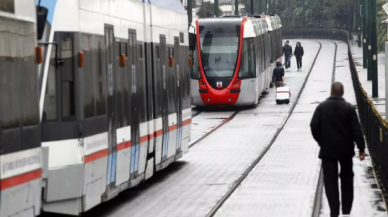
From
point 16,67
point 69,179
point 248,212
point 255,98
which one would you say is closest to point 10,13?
point 16,67

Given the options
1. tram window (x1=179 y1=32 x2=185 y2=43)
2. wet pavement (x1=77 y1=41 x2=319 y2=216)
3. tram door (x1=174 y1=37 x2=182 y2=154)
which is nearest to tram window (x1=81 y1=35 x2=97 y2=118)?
wet pavement (x1=77 y1=41 x2=319 y2=216)

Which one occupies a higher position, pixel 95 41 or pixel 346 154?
pixel 95 41

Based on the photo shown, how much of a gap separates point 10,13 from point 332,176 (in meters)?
4.82

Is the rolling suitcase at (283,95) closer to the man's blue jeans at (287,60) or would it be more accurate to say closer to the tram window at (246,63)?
the tram window at (246,63)

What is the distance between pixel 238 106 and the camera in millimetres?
40969

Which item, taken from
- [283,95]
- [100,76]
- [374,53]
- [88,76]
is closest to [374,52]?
[374,53]

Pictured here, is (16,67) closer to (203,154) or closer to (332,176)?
(332,176)

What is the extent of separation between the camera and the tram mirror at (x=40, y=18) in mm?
12047

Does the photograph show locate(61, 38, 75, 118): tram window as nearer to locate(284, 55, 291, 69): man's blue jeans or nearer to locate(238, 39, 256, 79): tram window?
locate(238, 39, 256, 79): tram window

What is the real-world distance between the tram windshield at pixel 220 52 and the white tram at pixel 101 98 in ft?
59.7

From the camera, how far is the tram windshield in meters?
37.8

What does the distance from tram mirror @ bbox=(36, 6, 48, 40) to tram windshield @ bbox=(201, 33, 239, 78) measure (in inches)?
1007

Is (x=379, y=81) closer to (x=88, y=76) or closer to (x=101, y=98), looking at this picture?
(x=101, y=98)

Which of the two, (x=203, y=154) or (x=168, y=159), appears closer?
(x=168, y=159)
